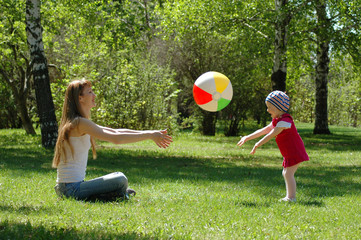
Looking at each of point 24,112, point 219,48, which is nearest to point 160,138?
point 24,112

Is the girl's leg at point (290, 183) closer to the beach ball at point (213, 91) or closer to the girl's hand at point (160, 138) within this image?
the beach ball at point (213, 91)

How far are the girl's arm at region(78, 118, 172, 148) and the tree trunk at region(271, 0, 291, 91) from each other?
41.7 feet

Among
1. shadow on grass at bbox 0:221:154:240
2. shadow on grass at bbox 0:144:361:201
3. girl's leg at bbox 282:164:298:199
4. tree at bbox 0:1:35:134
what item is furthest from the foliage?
shadow on grass at bbox 0:221:154:240

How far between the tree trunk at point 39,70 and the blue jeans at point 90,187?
8.70 meters

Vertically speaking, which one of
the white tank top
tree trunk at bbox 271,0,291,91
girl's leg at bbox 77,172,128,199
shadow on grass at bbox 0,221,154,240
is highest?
tree trunk at bbox 271,0,291,91

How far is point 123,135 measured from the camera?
4.86 metres

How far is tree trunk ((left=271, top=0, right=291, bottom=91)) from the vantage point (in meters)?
17.3

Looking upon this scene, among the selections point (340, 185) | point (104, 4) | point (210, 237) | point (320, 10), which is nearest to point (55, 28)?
point (104, 4)

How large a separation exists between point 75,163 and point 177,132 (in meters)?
16.4

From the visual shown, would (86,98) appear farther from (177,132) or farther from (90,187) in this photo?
(177,132)

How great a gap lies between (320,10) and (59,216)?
59.2 feet

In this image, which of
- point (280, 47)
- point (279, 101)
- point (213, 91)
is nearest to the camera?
point (279, 101)

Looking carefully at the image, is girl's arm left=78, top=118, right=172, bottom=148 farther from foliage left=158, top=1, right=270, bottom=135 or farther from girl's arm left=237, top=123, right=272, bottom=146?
foliage left=158, top=1, right=270, bottom=135

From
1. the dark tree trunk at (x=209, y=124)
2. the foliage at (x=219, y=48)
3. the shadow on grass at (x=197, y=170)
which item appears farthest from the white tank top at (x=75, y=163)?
the dark tree trunk at (x=209, y=124)
